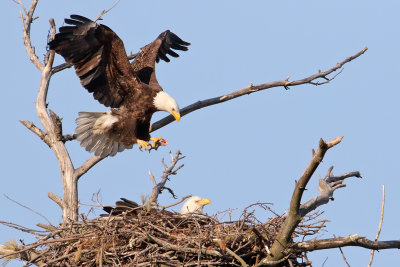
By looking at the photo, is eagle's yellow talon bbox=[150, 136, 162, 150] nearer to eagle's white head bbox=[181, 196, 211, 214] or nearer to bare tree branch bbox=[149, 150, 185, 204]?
bare tree branch bbox=[149, 150, 185, 204]

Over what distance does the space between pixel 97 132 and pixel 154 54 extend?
4.64 ft

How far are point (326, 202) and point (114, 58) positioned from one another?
126 inches

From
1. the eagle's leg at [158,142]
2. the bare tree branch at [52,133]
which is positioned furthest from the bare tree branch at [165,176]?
the bare tree branch at [52,133]

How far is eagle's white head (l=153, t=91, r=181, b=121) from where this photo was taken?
7.32m

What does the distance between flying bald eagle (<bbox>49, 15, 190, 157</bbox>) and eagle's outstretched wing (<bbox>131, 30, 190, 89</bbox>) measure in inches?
10.0

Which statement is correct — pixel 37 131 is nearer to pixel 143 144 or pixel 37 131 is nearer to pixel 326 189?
pixel 143 144

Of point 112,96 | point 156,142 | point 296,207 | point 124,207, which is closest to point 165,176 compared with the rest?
point 156,142

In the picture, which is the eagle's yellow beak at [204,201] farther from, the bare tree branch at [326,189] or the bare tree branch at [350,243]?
the bare tree branch at [350,243]

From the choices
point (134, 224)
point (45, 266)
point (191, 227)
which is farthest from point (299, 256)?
point (45, 266)

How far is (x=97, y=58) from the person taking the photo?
24.3ft

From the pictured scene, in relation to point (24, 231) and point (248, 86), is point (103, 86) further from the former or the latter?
point (24, 231)

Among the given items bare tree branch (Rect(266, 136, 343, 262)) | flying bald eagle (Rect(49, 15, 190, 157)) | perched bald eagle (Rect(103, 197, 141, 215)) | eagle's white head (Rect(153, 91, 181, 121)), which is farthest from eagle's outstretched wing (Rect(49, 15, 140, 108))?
bare tree branch (Rect(266, 136, 343, 262))

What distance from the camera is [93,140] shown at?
7.75 meters

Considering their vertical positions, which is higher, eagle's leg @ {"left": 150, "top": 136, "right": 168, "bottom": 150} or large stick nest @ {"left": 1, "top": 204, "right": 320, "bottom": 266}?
eagle's leg @ {"left": 150, "top": 136, "right": 168, "bottom": 150}
